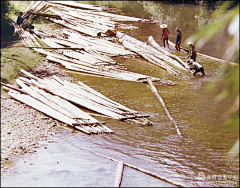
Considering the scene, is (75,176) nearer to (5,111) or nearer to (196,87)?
(5,111)

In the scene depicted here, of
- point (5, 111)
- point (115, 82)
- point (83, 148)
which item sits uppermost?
point (115, 82)

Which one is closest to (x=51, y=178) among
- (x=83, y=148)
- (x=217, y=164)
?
(x=83, y=148)

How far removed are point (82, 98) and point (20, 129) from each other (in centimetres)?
267

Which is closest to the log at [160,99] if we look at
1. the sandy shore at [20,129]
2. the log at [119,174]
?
the log at [119,174]

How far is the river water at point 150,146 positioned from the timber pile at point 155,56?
5.10ft

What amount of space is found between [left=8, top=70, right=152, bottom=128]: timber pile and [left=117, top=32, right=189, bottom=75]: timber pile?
4.67m

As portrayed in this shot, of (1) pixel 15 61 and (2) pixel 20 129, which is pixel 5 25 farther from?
(2) pixel 20 129

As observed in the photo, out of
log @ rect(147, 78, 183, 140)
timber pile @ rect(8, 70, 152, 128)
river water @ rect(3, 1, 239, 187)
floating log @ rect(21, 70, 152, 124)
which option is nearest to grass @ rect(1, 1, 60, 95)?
timber pile @ rect(8, 70, 152, 128)

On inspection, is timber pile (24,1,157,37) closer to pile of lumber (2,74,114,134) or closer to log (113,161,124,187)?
pile of lumber (2,74,114,134)

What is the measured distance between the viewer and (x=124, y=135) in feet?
35.3

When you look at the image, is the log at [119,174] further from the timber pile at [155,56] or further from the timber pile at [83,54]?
the timber pile at [155,56]

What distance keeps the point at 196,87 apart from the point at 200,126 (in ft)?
11.6

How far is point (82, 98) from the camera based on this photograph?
505 inches

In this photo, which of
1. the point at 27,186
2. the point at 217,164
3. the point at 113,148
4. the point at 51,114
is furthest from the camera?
the point at 51,114
